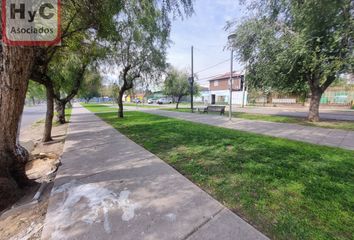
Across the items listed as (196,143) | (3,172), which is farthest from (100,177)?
(196,143)

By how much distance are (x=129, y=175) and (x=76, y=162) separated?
77.4 inches

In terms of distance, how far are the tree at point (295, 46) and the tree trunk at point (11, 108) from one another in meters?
6.27

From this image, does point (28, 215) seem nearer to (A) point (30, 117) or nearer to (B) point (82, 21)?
(B) point (82, 21)

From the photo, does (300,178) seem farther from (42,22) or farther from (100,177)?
(42,22)

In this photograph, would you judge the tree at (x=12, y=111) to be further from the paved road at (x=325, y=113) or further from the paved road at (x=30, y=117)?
the paved road at (x=325, y=113)

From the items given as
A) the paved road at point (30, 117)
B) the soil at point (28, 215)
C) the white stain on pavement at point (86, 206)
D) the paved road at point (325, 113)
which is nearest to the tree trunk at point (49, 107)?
the soil at point (28, 215)

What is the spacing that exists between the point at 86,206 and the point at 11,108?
226cm

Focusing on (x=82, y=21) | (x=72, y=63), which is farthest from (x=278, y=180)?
(x=72, y=63)

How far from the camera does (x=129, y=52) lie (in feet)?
44.1

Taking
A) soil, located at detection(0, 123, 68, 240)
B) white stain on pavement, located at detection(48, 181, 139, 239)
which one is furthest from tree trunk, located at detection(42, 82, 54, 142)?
white stain on pavement, located at detection(48, 181, 139, 239)

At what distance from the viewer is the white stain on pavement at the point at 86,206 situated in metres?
2.48

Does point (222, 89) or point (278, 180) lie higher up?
point (222, 89)

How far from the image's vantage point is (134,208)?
2.77 meters

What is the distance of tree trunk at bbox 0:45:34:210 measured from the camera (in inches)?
126
